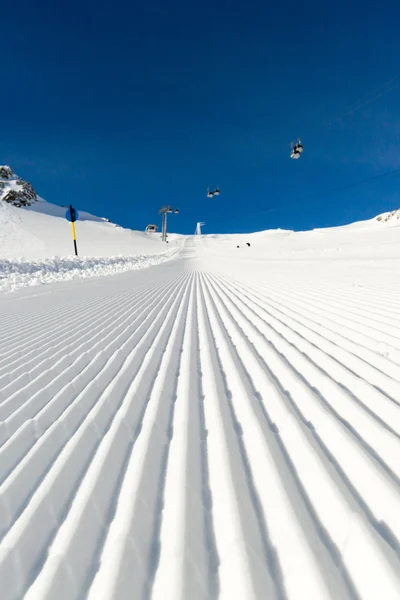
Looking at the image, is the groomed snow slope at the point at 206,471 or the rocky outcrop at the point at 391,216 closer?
the groomed snow slope at the point at 206,471

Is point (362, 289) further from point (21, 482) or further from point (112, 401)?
point (21, 482)

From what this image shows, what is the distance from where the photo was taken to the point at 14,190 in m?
77.9

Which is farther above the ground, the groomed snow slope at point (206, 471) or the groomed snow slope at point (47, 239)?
the groomed snow slope at point (47, 239)

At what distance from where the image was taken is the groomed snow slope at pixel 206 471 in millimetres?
1048

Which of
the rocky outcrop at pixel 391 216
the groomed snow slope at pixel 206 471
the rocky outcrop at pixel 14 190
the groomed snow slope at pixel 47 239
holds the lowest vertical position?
→ the groomed snow slope at pixel 206 471

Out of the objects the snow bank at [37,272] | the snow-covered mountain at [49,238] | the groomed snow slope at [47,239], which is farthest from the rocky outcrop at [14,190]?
the snow bank at [37,272]

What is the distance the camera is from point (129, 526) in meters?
1.27

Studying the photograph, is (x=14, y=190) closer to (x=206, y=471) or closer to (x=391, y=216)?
(x=391, y=216)

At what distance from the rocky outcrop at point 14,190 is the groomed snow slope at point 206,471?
8810 cm

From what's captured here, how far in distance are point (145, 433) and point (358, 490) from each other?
122cm

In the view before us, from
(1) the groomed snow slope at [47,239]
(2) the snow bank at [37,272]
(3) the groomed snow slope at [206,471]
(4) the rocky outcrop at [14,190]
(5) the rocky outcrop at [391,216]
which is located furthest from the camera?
(4) the rocky outcrop at [14,190]

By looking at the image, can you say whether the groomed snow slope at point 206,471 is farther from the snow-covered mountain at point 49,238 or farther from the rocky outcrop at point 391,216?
the rocky outcrop at point 391,216

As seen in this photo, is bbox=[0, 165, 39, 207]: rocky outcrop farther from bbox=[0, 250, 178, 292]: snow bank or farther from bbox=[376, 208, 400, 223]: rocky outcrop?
bbox=[376, 208, 400, 223]: rocky outcrop

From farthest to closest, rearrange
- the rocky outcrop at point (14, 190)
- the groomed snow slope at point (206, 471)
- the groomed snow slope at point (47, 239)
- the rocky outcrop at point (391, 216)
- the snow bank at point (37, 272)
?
1. the rocky outcrop at point (14, 190)
2. the rocky outcrop at point (391, 216)
3. the groomed snow slope at point (47, 239)
4. the snow bank at point (37, 272)
5. the groomed snow slope at point (206, 471)
